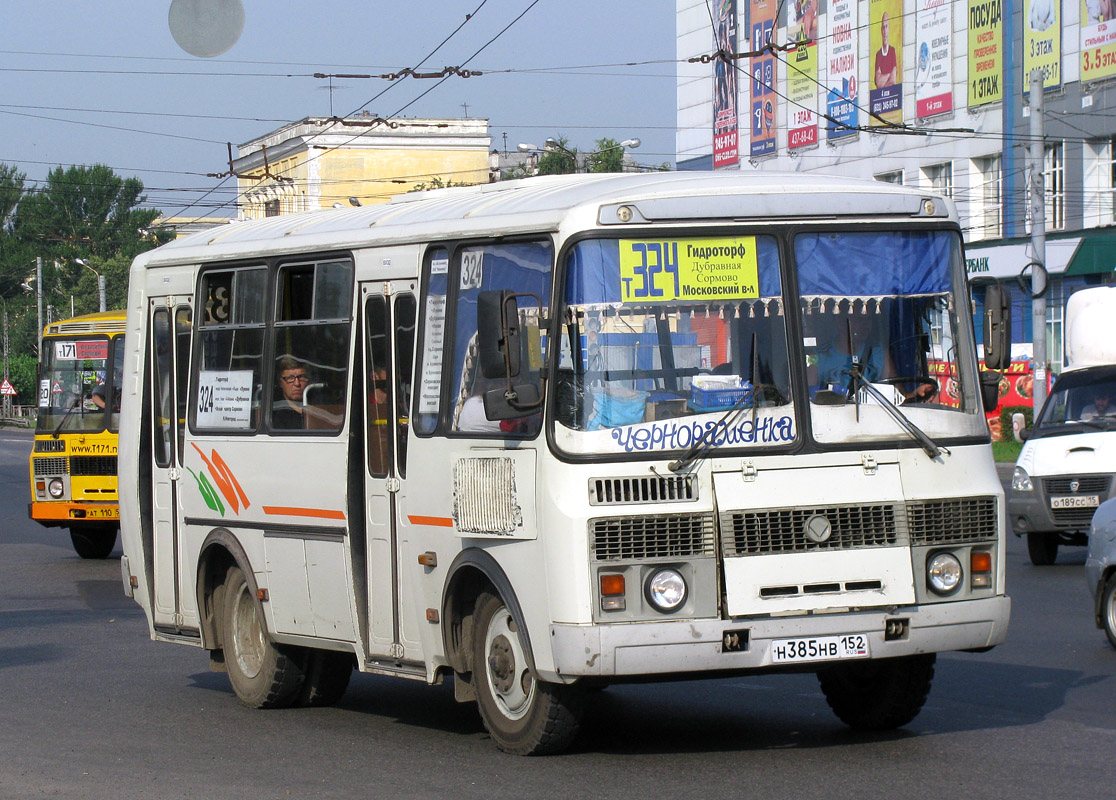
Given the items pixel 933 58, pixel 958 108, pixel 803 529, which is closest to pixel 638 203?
pixel 803 529

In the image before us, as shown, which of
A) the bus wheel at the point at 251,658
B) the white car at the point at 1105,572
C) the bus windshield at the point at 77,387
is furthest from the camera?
the bus windshield at the point at 77,387

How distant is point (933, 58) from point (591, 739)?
43672 millimetres

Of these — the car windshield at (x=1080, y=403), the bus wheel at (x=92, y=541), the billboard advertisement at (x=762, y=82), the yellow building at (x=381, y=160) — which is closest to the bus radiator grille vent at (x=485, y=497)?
the car windshield at (x=1080, y=403)

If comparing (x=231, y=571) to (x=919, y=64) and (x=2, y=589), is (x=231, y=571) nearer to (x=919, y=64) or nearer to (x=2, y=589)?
(x=2, y=589)

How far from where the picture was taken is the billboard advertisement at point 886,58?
50.7 m

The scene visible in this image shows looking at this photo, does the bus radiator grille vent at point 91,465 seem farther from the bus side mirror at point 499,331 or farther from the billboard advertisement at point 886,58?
the billboard advertisement at point 886,58

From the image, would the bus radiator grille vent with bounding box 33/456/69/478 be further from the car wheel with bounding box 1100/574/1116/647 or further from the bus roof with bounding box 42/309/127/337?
the car wheel with bounding box 1100/574/1116/647

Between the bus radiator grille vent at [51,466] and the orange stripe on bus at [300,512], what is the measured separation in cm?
1217

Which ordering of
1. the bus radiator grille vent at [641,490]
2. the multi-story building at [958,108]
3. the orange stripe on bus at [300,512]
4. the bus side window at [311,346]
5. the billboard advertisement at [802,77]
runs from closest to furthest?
1. the bus radiator grille vent at [641,490]
2. the orange stripe on bus at [300,512]
3. the bus side window at [311,346]
4. the multi-story building at [958,108]
5. the billboard advertisement at [802,77]

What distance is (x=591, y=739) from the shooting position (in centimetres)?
843

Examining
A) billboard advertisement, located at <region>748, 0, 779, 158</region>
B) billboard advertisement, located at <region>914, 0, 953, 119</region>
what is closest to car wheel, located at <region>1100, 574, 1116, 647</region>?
billboard advertisement, located at <region>914, 0, 953, 119</region>

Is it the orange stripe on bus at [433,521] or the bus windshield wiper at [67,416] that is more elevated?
the bus windshield wiper at [67,416]

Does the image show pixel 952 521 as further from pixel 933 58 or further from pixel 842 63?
pixel 842 63

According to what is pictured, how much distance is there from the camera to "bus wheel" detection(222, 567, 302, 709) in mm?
9898
